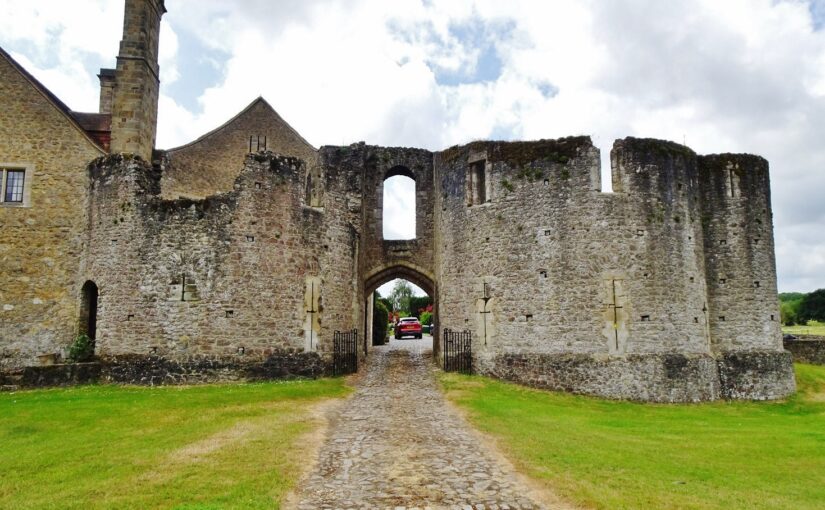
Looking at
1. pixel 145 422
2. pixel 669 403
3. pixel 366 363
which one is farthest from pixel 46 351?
pixel 669 403

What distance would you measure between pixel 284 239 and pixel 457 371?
728cm

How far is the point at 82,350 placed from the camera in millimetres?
18047

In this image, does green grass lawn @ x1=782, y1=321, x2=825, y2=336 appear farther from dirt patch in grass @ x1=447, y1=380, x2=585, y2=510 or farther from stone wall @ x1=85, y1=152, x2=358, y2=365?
dirt patch in grass @ x1=447, y1=380, x2=585, y2=510

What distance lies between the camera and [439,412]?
13.5m

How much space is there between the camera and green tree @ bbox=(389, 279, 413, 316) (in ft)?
203

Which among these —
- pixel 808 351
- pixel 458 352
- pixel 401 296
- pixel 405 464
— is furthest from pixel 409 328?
pixel 405 464

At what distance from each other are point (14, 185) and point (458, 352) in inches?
639

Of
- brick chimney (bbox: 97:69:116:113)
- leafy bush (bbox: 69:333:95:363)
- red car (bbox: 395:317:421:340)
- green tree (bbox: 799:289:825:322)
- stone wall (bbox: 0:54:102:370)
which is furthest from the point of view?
green tree (bbox: 799:289:825:322)

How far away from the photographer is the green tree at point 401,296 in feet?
203

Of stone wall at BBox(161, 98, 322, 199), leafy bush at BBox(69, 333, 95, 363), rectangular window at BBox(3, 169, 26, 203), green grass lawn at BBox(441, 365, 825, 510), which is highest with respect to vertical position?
stone wall at BBox(161, 98, 322, 199)

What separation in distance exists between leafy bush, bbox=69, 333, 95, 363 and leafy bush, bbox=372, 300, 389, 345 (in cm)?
1598

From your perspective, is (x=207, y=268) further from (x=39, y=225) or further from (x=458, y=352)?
(x=458, y=352)

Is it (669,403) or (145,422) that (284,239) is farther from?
(669,403)

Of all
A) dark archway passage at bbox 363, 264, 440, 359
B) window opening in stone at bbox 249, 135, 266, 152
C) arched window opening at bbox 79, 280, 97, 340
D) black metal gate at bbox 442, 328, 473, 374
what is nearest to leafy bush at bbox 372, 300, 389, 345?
dark archway passage at bbox 363, 264, 440, 359
